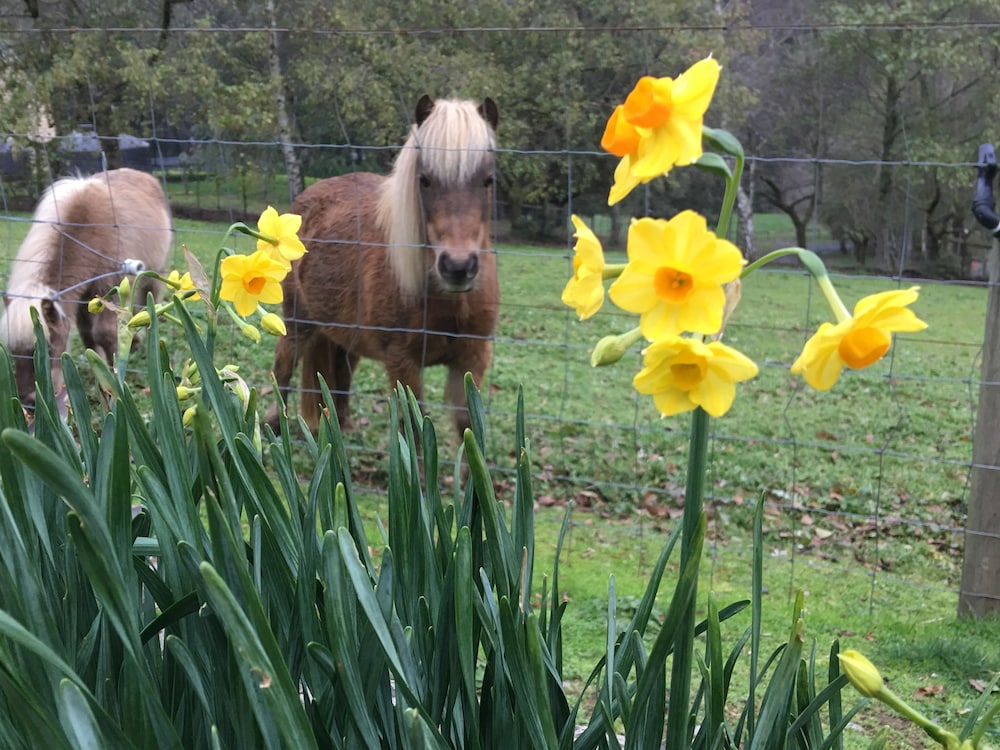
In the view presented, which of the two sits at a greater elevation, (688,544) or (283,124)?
(283,124)

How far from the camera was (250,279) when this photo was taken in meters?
1.17

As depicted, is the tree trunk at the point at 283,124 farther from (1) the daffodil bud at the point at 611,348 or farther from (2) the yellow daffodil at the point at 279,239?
(1) the daffodil bud at the point at 611,348

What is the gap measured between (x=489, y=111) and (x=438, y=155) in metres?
0.30

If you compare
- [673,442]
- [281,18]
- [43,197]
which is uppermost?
[281,18]

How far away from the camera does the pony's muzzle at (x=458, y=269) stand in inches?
140

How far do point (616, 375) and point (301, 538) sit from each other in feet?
22.0

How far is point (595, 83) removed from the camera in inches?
303

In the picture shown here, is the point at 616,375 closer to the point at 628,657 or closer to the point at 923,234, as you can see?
the point at 628,657

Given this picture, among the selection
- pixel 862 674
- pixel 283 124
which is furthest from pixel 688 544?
pixel 283 124

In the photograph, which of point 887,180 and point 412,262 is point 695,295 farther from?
point 887,180

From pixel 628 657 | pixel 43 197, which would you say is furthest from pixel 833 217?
pixel 628 657

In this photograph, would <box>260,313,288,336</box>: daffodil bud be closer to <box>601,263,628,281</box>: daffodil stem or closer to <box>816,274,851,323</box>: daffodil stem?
<box>601,263,628,281</box>: daffodil stem

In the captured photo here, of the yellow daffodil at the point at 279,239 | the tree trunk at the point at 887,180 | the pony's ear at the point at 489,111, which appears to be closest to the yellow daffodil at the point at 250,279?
the yellow daffodil at the point at 279,239

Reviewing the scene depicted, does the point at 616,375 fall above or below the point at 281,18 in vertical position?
below
